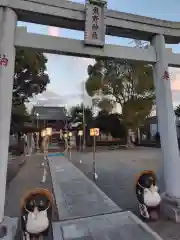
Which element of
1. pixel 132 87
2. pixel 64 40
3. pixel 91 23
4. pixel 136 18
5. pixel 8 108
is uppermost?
pixel 132 87

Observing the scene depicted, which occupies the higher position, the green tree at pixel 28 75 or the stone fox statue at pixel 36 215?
the green tree at pixel 28 75

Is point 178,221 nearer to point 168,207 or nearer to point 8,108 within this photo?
point 168,207

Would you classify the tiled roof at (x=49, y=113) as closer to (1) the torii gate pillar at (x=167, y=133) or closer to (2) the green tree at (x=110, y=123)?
(2) the green tree at (x=110, y=123)

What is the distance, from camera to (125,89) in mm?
26438

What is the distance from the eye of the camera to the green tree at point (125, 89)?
25.2 m

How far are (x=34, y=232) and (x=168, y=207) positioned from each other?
269 cm

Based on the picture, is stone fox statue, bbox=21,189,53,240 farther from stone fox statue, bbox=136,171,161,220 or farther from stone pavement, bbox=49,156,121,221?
stone fox statue, bbox=136,171,161,220

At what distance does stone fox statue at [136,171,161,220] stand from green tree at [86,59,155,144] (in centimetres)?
2145

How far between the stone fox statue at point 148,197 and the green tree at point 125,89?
70.4 ft

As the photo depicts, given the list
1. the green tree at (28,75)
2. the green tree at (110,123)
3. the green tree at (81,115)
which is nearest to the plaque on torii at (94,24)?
the green tree at (28,75)

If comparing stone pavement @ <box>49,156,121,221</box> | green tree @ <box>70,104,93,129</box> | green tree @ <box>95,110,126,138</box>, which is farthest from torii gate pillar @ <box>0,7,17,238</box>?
green tree @ <box>70,104,93,129</box>

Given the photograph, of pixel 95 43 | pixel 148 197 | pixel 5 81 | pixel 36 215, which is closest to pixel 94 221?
pixel 148 197

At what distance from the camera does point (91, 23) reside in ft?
13.1

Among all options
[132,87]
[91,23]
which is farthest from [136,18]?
[132,87]
